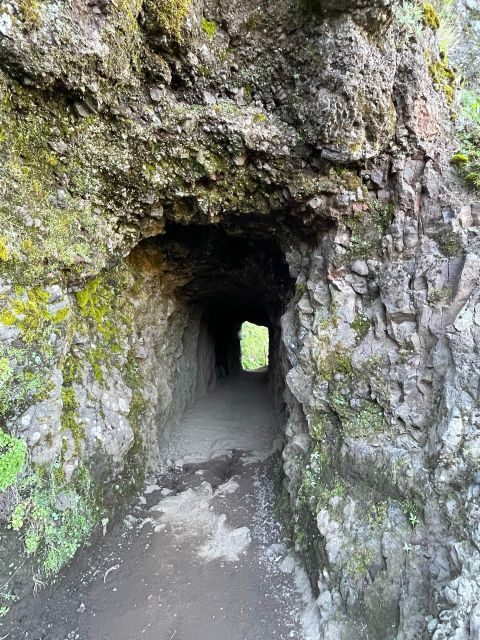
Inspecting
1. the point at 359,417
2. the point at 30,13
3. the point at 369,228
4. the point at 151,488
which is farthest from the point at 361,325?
the point at 30,13

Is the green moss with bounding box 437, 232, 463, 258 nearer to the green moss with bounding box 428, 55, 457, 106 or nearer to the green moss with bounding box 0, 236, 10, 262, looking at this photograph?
the green moss with bounding box 428, 55, 457, 106

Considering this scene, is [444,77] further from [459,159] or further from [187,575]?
[187,575]

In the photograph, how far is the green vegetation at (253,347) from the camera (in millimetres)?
27109

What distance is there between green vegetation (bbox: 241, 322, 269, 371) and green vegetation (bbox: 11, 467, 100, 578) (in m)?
22.2

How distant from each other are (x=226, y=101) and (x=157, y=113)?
0.94 m

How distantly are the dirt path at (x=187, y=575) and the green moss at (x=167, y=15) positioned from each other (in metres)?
6.50

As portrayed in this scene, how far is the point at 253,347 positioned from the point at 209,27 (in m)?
25.1

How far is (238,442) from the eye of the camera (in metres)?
7.91

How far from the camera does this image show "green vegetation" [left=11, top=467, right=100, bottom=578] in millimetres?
3600

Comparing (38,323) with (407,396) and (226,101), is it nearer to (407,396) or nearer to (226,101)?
(226,101)

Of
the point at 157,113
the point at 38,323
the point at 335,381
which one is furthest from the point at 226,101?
the point at 335,381

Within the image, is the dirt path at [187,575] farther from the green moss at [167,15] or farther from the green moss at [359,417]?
the green moss at [167,15]

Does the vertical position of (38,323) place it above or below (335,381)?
above

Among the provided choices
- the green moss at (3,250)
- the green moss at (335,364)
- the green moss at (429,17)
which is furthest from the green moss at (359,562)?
the green moss at (429,17)
